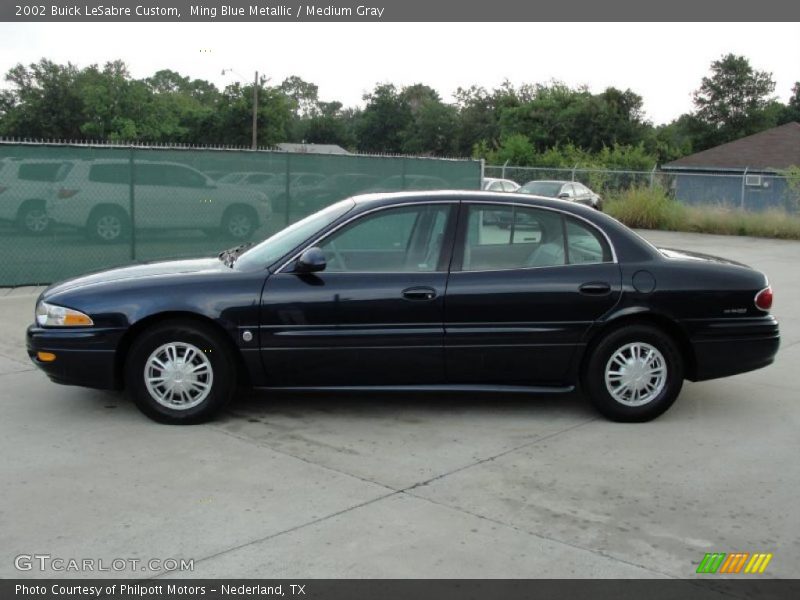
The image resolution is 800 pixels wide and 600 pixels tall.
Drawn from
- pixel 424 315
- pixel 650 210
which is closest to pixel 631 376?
pixel 424 315

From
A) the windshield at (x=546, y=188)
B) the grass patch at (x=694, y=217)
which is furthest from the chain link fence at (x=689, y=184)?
the windshield at (x=546, y=188)

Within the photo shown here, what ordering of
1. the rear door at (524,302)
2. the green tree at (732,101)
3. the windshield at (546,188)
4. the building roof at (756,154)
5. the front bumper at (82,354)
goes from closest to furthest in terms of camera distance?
the front bumper at (82,354)
the rear door at (524,302)
the windshield at (546,188)
the building roof at (756,154)
the green tree at (732,101)

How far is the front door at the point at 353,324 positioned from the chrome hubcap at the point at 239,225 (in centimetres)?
793

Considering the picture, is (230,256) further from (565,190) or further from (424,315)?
(565,190)

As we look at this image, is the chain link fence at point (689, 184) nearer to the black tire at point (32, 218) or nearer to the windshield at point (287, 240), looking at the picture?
the black tire at point (32, 218)

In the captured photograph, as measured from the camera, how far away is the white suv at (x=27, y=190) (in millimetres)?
11461

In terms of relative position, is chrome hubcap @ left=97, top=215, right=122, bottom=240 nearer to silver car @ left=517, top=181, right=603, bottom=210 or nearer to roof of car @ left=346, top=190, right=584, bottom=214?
roof of car @ left=346, top=190, right=584, bottom=214

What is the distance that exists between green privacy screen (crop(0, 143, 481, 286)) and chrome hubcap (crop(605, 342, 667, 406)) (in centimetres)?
623

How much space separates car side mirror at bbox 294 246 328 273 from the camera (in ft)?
19.9

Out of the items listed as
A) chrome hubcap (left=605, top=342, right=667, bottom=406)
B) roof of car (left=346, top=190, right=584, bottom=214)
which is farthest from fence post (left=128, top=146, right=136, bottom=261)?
chrome hubcap (left=605, top=342, right=667, bottom=406)

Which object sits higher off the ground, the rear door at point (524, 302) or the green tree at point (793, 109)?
the green tree at point (793, 109)

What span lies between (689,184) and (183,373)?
1126 inches

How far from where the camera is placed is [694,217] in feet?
86.1

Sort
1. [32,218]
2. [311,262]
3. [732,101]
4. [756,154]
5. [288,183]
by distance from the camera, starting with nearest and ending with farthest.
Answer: [311,262], [32,218], [288,183], [756,154], [732,101]
